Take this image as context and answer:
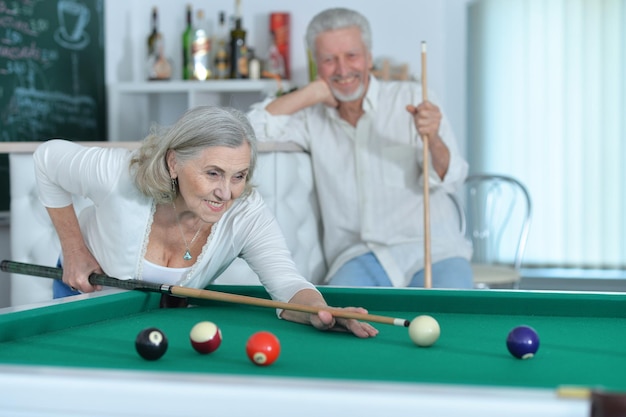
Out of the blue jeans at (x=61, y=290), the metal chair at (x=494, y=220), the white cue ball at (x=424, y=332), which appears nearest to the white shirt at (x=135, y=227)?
the blue jeans at (x=61, y=290)

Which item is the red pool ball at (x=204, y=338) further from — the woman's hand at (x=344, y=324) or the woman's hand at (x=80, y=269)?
the woman's hand at (x=80, y=269)

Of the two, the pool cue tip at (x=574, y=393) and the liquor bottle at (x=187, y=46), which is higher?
the liquor bottle at (x=187, y=46)

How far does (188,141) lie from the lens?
2270mm

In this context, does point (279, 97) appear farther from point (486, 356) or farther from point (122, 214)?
point (486, 356)

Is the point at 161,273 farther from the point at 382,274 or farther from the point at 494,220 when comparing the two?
the point at 494,220

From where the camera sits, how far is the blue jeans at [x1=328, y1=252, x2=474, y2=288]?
3174mm

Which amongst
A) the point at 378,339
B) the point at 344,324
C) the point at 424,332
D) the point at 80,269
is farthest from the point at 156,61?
the point at 424,332

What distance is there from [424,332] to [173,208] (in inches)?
38.6

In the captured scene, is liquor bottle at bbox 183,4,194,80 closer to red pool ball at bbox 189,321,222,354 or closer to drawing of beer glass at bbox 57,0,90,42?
drawing of beer glass at bbox 57,0,90,42

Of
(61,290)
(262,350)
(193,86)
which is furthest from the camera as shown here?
(193,86)

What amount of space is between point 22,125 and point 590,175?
2.99 metres

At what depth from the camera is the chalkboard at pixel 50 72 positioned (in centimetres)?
393

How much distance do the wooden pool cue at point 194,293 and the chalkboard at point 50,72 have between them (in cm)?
148

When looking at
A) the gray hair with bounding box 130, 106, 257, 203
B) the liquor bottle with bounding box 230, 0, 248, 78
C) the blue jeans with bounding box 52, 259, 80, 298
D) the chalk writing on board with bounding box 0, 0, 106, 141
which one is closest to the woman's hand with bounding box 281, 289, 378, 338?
the gray hair with bounding box 130, 106, 257, 203
